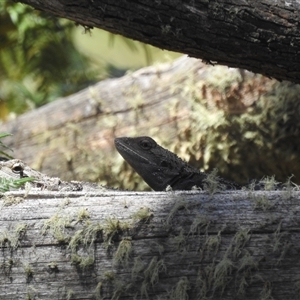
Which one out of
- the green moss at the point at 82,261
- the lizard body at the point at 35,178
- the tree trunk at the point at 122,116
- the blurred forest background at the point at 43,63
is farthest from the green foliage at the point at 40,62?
the green moss at the point at 82,261

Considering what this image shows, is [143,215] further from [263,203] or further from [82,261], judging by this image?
[263,203]

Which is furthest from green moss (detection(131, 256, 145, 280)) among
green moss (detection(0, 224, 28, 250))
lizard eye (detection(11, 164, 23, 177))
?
lizard eye (detection(11, 164, 23, 177))

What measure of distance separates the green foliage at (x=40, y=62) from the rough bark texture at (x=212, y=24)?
154 inches

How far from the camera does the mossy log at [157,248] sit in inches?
81.5

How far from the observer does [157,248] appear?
2115 mm

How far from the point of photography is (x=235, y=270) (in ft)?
6.79

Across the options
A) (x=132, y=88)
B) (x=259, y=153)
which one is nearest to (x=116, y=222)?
(x=259, y=153)

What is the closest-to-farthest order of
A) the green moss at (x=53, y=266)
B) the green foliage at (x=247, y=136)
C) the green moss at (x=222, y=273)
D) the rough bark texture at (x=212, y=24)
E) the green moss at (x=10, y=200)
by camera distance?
the green moss at (x=222, y=273) < the green moss at (x=53, y=266) < the green moss at (x=10, y=200) < the rough bark texture at (x=212, y=24) < the green foliage at (x=247, y=136)

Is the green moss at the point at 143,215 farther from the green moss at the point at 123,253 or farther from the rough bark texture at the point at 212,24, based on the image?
the rough bark texture at the point at 212,24

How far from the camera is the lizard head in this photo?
3.63 metres

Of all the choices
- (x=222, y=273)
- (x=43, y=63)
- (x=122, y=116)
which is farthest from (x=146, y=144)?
(x=43, y=63)

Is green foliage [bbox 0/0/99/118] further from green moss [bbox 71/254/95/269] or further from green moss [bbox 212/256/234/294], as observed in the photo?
green moss [bbox 212/256/234/294]

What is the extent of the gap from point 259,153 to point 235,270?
3536 mm

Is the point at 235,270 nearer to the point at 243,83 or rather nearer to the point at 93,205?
the point at 93,205
